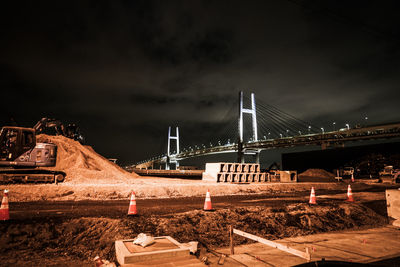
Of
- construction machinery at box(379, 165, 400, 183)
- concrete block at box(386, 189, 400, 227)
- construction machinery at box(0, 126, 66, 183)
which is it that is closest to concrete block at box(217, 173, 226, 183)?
construction machinery at box(0, 126, 66, 183)

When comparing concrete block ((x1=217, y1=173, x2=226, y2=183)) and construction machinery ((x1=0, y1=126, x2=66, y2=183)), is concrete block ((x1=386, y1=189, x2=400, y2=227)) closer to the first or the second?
concrete block ((x1=217, y1=173, x2=226, y2=183))

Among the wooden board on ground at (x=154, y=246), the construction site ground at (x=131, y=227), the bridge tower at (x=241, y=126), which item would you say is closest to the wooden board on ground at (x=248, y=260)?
the construction site ground at (x=131, y=227)

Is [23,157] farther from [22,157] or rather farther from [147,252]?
[147,252]

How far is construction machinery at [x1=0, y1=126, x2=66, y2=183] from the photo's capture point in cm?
1273

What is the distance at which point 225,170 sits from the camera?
19.2 metres

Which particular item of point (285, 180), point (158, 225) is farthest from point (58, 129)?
point (285, 180)

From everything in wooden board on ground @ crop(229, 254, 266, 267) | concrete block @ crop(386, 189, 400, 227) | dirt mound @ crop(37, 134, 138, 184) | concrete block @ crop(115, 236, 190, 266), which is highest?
dirt mound @ crop(37, 134, 138, 184)

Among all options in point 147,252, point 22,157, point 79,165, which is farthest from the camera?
point 79,165

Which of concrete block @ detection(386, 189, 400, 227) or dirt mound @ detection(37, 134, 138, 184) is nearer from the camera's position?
concrete block @ detection(386, 189, 400, 227)

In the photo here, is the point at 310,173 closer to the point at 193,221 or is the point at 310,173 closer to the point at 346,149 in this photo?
the point at 346,149

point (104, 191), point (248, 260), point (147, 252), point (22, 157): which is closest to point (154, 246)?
point (147, 252)

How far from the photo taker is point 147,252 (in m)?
3.94

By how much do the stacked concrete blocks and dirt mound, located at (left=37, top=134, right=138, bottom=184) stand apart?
6.30 metres

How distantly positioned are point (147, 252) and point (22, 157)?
41.0ft
